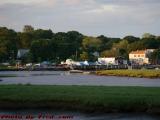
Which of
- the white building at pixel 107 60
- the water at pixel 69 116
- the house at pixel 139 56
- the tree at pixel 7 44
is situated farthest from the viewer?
the house at pixel 139 56

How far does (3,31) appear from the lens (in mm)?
188875

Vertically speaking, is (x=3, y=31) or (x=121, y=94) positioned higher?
(x=3, y=31)

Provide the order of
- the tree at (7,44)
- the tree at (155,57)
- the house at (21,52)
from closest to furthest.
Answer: the tree at (7,44), the tree at (155,57), the house at (21,52)

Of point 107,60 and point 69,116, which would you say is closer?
point 69,116

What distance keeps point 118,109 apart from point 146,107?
1768 millimetres

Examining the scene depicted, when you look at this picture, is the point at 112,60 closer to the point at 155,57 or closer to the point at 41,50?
the point at 155,57

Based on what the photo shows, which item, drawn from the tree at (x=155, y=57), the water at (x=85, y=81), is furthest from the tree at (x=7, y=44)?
the water at (x=85, y=81)

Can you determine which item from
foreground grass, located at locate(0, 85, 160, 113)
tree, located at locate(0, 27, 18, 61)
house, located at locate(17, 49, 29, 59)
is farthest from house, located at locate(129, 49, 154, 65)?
foreground grass, located at locate(0, 85, 160, 113)

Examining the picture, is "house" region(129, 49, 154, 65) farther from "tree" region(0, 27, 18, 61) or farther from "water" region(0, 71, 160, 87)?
"water" region(0, 71, 160, 87)

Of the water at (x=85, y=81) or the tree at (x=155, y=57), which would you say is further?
the tree at (x=155, y=57)

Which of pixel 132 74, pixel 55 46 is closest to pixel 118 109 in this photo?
pixel 132 74

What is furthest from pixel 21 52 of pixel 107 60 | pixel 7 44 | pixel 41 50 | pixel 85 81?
pixel 85 81

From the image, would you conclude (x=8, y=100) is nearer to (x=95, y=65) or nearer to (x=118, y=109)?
(x=118, y=109)

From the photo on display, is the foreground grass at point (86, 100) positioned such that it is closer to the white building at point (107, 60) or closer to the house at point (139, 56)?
the white building at point (107, 60)
